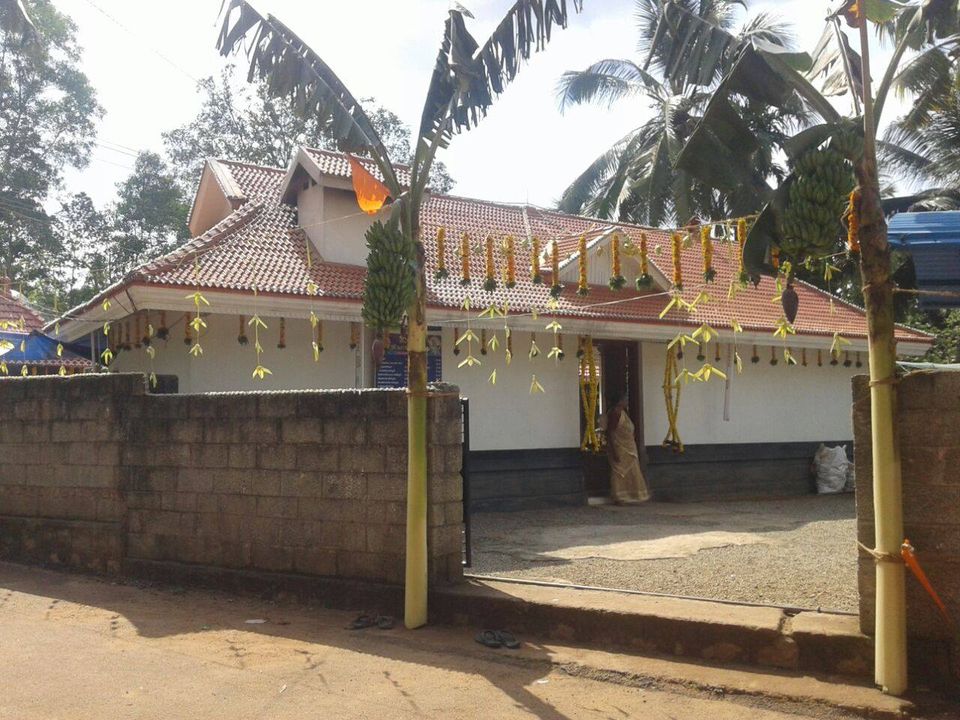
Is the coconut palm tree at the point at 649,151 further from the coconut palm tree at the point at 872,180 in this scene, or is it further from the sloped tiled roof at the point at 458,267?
the coconut palm tree at the point at 872,180

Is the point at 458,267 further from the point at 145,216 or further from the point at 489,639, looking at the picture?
the point at 145,216

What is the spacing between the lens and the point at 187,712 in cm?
491

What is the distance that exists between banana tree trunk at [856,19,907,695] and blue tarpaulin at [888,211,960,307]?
151cm

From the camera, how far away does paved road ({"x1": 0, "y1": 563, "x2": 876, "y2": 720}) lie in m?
4.89

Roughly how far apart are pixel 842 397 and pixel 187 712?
13.9 metres

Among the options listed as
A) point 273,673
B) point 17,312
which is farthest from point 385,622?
point 17,312

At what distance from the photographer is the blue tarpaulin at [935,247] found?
5953 mm

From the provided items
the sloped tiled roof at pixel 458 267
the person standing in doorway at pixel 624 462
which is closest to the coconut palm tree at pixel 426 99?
the sloped tiled roof at pixel 458 267

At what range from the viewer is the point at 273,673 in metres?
5.59

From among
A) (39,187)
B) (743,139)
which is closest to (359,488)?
(743,139)

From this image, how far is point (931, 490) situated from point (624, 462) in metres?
8.71

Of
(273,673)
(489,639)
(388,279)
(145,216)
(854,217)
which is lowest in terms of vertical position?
(273,673)

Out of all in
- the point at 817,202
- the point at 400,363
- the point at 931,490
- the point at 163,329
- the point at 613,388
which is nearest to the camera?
the point at 817,202

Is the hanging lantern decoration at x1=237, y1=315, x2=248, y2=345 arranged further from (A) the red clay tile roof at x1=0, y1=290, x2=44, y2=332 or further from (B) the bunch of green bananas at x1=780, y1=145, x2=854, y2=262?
(A) the red clay tile roof at x1=0, y1=290, x2=44, y2=332
